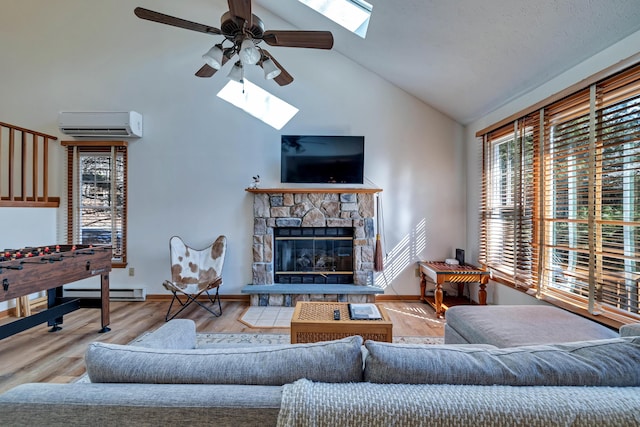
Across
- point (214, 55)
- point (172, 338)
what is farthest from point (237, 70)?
point (172, 338)

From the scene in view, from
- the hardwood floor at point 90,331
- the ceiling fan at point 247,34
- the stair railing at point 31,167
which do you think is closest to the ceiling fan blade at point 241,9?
the ceiling fan at point 247,34

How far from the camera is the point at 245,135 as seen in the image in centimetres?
428

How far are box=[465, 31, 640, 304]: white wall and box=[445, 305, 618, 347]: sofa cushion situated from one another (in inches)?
35.9

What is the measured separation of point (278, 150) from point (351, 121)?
1.09 meters

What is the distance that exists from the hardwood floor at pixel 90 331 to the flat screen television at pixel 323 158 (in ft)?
6.07

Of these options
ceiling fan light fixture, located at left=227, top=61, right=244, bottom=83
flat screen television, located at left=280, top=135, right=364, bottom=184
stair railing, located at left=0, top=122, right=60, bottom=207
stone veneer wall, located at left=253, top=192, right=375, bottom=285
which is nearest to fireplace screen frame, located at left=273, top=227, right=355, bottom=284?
stone veneer wall, located at left=253, top=192, right=375, bottom=285

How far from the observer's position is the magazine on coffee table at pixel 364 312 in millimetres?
2324

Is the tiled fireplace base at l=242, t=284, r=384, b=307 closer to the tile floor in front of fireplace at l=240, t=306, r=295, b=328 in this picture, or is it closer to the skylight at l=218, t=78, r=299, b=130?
the tile floor in front of fireplace at l=240, t=306, r=295, b=328

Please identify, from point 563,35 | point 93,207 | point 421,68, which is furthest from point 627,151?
point 93,207

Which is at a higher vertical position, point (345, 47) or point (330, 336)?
point (345, 47)

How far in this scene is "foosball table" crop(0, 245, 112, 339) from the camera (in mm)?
2305

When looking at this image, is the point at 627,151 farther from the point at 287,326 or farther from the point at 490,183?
the point at 287,326

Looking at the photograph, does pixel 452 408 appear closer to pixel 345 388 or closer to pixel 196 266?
pixel 345 388

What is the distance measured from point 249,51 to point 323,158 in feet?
6.63
